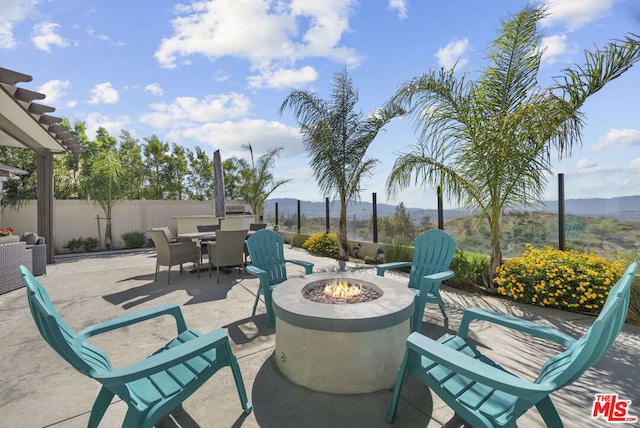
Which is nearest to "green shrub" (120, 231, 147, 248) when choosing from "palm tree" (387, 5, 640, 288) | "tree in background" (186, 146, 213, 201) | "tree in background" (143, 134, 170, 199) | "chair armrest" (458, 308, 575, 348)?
"tree in background" (143, 134, 170, 199)

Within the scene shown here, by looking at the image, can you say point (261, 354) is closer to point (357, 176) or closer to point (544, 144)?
point (544, 144)

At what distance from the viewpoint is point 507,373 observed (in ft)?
4.26

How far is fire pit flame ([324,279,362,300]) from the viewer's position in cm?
253

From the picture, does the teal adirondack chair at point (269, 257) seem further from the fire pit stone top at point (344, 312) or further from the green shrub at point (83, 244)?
the green shrub at point (83, 244)

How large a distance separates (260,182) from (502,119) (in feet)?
31.4

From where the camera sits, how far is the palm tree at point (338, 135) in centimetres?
684

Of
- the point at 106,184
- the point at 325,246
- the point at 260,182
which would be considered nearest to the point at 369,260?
the point at 325,246

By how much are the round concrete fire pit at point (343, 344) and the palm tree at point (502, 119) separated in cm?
281

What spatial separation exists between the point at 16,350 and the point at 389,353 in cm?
343

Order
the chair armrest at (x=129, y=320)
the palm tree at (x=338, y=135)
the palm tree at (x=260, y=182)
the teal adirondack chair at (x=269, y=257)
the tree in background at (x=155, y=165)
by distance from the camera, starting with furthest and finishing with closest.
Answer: the tree in background at (x=155, y=165) < the palm tree at (x=260, y=182) < the palm tree at (x=338, y=135) < the teal adirondack chair at (x=269, y=257) < the chair armrest at (x=129, y=320)

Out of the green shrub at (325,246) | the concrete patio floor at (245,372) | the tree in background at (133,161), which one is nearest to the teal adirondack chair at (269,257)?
the concrete patio floor at (245,372)

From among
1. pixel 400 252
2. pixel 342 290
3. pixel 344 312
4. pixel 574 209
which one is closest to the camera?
pixel 344 312

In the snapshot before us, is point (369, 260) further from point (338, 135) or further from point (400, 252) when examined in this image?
point (338, 135)

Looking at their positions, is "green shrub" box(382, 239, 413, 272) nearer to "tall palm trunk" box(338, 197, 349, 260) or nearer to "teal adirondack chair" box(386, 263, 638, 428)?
"tall palm trunk" box(338, 197, 349, 260)
